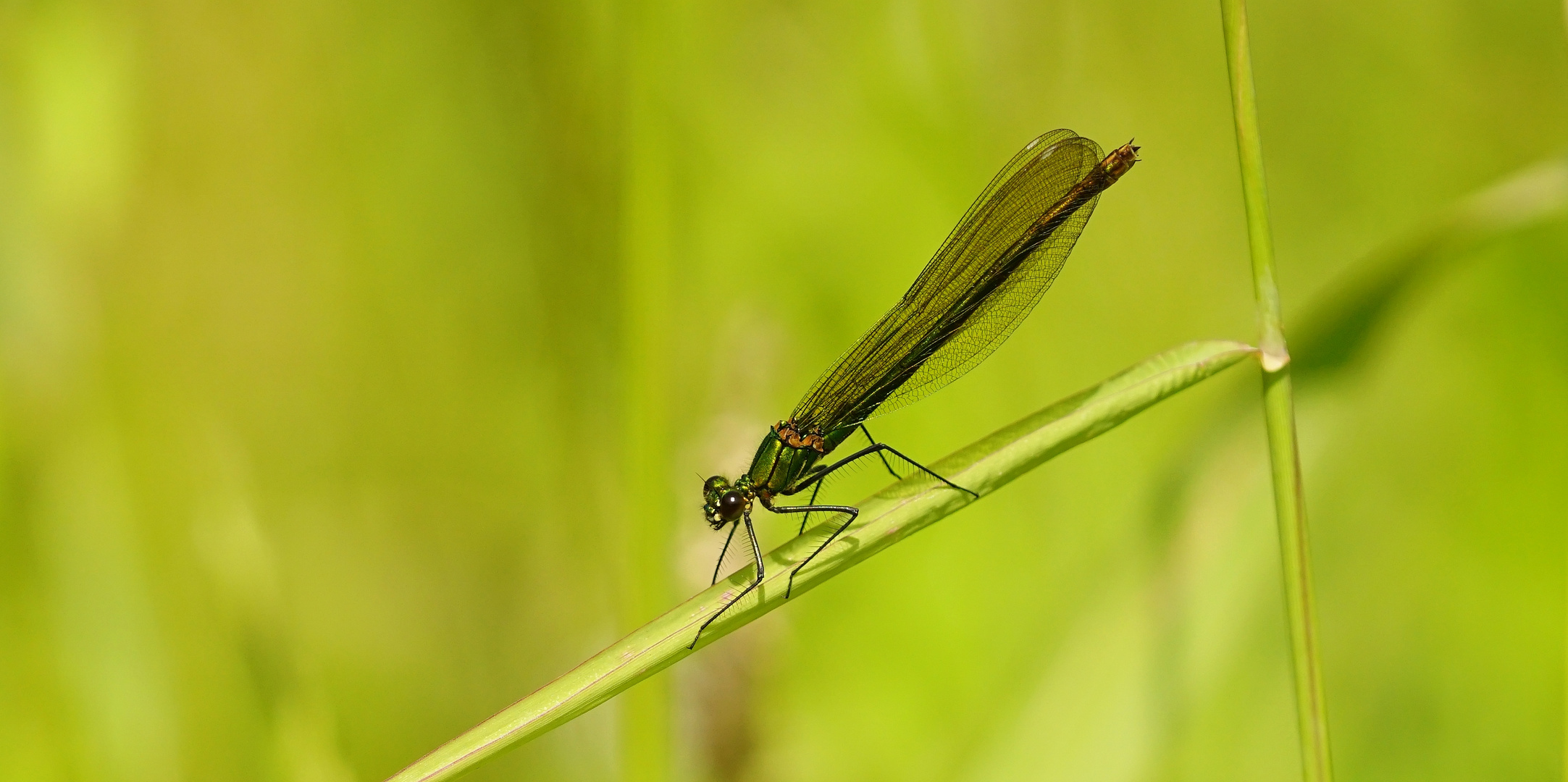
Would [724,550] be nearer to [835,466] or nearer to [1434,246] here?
[835,466]

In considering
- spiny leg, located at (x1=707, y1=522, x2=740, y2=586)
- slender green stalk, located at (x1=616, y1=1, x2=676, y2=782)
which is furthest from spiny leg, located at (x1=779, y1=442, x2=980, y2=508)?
slender green stalk, located at (x1=616, y1=1, x2=676, y2=782)

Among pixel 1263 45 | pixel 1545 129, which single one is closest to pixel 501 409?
pixel 1263 45

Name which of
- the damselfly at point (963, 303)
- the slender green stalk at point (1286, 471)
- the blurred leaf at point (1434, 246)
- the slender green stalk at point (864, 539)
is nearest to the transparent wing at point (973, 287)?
the damselfly at point (963, 303)

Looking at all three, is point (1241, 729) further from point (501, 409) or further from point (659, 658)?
point (501, 409)

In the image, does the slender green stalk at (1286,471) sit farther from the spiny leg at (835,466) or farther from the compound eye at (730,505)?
the compound eye at (730,505)

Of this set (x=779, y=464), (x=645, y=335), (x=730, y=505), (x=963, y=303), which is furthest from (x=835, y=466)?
(x=645, y=335)
